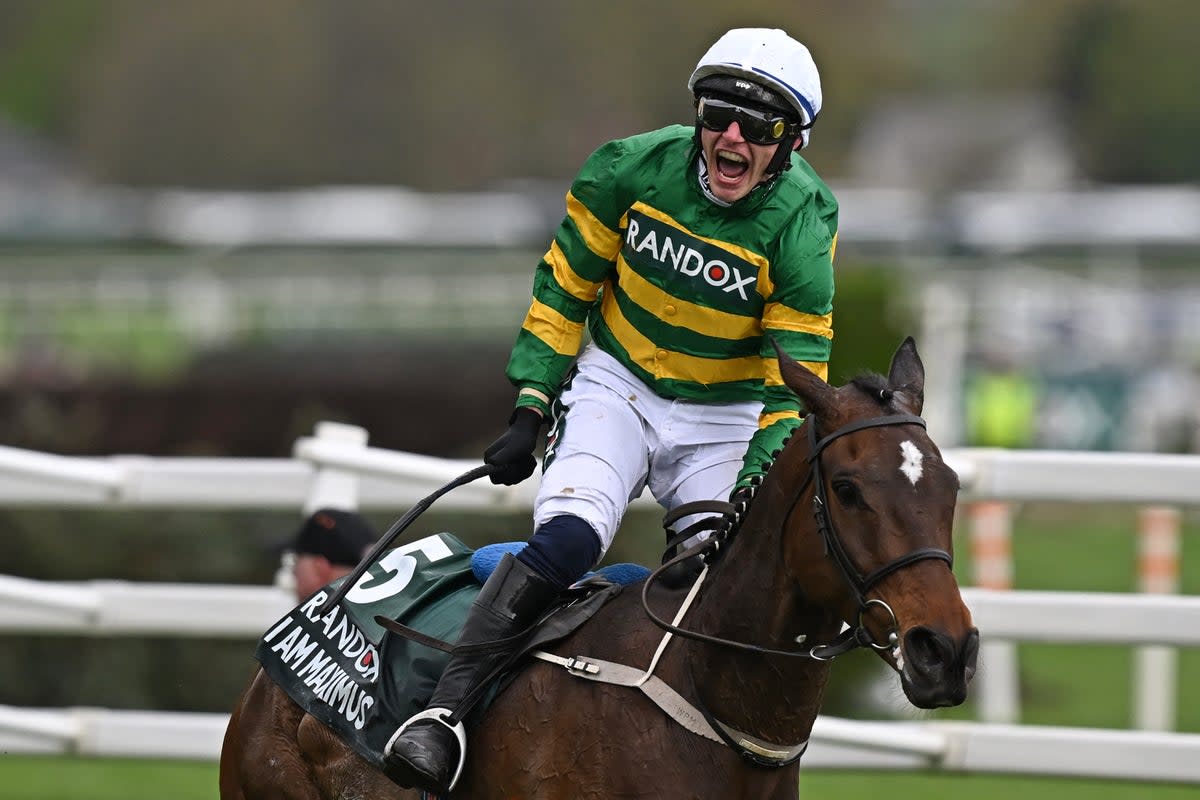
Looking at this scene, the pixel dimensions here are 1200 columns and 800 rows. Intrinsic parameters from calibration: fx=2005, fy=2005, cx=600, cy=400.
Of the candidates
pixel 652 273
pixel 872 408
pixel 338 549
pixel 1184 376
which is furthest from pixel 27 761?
pixel 1184 376

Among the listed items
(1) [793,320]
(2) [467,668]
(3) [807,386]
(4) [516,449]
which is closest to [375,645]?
(2) [467,668]

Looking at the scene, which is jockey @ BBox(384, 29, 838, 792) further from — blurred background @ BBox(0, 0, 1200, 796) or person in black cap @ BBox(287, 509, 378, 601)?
blurred background @ BBox(0, 0, 1200, 796)

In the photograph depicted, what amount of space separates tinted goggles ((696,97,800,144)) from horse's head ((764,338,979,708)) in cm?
62

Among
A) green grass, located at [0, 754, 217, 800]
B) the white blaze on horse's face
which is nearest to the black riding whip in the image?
the white blaze on horse's face

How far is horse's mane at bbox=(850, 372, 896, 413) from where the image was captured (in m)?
3.96

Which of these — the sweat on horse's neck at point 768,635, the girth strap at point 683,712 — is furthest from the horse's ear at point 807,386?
the girth strap at point 683,712

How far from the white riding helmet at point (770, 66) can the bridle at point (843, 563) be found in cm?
85

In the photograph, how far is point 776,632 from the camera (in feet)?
13.4

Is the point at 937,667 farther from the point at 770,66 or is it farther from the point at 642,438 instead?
the point at 770,66

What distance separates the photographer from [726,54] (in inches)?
175

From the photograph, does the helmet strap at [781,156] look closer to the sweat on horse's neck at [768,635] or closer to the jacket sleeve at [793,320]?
the jacket sleeve at [793,320]

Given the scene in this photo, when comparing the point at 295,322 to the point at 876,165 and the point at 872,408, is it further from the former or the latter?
the point at 876,165

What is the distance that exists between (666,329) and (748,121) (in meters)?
0.54

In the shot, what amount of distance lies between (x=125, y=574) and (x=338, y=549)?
2.77 m
